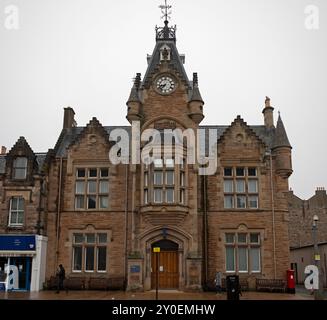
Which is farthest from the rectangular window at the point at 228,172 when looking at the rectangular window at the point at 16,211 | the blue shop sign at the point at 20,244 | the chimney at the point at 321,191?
the chimney at the point at 321,191

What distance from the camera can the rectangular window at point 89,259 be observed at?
→ 2746 cm

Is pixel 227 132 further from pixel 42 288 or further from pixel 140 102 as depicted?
pixel 42 288

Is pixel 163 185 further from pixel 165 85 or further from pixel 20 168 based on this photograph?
pixel 20 168

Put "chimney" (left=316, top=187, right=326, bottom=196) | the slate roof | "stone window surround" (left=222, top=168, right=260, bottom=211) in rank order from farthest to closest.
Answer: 1. "chimney" (left=316, top=187, right=326, bottom=196)
2. the slate roof
3. "stone window surround" (left=222, top=168, right=260, bottom=211)

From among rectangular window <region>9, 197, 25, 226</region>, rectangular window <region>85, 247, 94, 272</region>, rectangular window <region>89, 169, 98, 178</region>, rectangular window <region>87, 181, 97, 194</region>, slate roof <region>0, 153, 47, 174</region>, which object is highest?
slate roof <region>0, 153, 47, 174</region>

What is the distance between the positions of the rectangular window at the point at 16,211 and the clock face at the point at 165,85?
446 inches

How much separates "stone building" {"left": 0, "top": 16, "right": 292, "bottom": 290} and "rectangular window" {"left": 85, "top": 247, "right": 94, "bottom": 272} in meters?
0.06

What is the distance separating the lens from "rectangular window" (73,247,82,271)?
27625 millimetres

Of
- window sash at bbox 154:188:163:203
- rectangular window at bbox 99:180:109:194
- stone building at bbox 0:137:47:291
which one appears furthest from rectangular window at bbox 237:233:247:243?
stone building at bbox 0:137:47:291

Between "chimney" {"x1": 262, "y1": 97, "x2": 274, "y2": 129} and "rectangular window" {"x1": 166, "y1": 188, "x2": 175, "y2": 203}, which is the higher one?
"chimney" {"x1": 262, "y1": 97, "x2": 274, "y2": 129}

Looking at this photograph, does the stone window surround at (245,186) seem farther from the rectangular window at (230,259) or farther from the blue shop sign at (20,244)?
the blue shop sign at (20,244)

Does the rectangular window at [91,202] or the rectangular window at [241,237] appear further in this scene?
the rectangular window at [91,202]

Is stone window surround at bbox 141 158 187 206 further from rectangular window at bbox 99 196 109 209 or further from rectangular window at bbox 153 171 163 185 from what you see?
rectangular window at bbox 99 196 109 209
